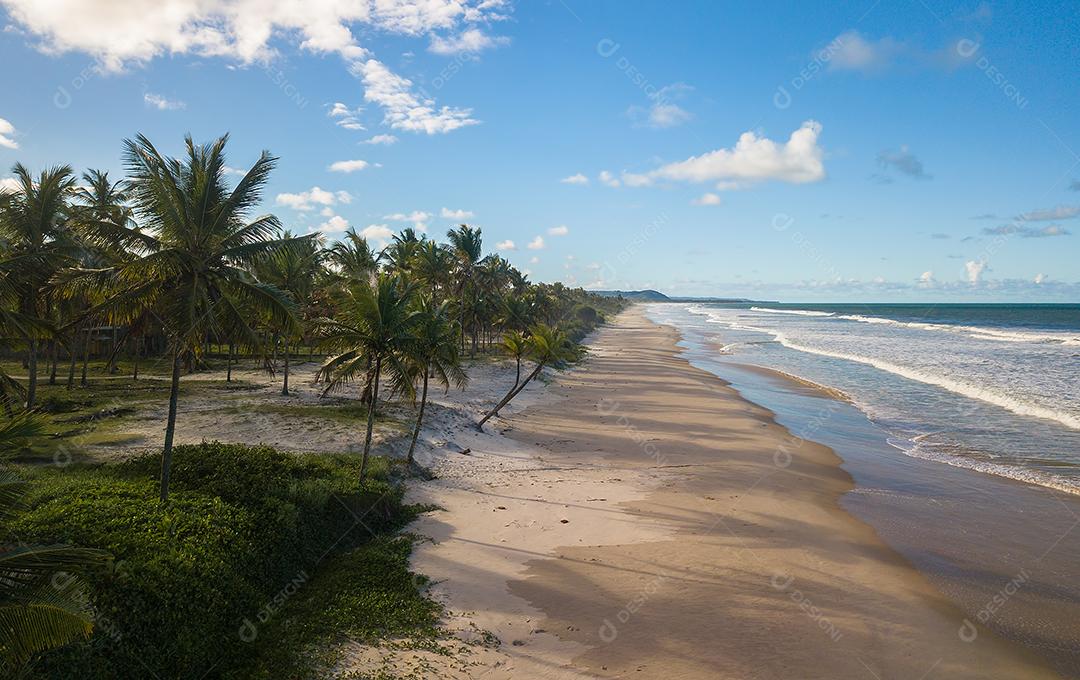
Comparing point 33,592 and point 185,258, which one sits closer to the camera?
point 33,592

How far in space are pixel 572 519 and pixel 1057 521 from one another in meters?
12.3

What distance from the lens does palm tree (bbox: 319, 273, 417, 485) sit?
1523cm

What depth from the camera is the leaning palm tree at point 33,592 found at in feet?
15.5

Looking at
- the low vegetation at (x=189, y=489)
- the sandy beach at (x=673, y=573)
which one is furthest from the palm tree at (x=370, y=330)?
the sandy beach at (x=673, y=573)

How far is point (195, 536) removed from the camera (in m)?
9.96

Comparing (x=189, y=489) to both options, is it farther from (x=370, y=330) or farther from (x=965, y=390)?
(x=965, y=390)

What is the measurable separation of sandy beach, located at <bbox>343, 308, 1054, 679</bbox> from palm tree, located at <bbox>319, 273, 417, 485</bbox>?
393 centimetres

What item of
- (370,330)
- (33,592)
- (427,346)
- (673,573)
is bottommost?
(673,573)

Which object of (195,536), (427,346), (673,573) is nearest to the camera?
(195,536)

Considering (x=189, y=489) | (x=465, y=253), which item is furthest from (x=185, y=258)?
(x=465, y=253)

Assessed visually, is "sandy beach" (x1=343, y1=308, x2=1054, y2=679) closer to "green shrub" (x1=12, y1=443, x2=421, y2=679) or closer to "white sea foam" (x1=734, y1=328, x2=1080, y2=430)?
"green shrub" (x1=12, y1=443, x2=421, y2=679)

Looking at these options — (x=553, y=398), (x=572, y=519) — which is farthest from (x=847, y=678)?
(x=553, y=398)

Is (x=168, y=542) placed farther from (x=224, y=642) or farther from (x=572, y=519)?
(x=572, y=519)

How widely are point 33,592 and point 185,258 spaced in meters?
7.99
